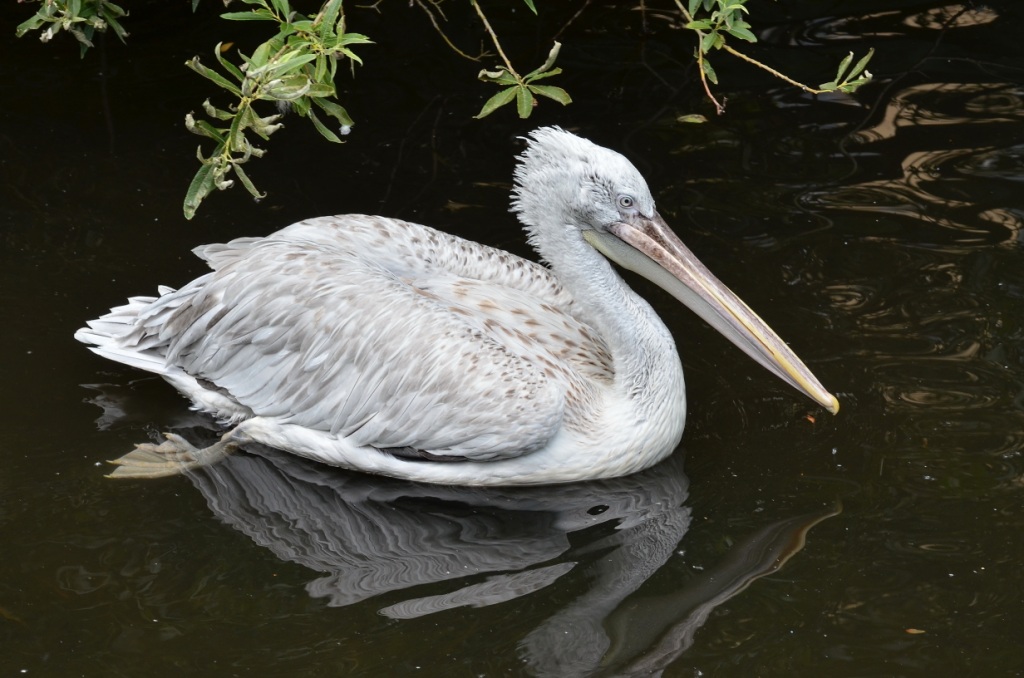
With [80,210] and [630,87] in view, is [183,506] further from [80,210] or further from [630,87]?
[630,87]

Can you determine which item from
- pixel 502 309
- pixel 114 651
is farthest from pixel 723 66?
pixel 114 651

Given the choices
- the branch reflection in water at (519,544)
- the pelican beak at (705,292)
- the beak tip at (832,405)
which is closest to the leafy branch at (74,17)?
the branch reflection in water at (519,544)

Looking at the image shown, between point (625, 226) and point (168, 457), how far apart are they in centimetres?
174

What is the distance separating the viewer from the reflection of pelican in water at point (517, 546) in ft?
12.3

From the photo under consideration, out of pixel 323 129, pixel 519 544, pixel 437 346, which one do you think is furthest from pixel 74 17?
pixel 519 544

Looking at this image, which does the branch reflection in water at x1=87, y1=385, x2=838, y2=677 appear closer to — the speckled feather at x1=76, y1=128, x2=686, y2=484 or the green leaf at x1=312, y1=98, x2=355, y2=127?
the speckled feather at x1=76, y1=128, x2=686, y2=484

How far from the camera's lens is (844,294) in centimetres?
523

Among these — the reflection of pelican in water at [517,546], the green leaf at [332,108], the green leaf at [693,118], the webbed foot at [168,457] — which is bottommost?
the reflection of pelican in water at [517,546]

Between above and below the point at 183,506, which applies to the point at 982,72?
above

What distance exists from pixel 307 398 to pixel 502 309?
2.46 feet

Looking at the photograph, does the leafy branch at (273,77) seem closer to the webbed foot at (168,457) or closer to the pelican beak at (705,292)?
the webbed foot at (168,457)

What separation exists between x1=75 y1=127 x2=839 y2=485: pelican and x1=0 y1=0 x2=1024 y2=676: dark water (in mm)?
139

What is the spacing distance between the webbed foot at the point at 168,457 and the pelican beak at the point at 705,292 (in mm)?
1508

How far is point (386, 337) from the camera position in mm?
4441
